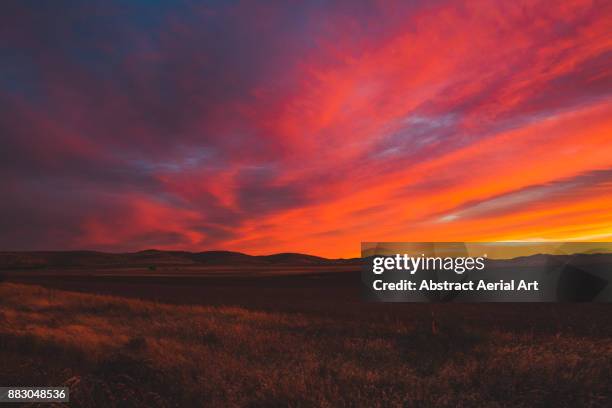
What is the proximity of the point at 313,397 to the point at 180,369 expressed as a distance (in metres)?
3.35

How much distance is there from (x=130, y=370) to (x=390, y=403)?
494 centimetres

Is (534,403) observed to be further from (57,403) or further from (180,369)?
(57,403)

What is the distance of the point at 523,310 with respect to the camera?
23812 millimetres

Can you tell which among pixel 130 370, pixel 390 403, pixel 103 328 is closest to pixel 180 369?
pixel 130 370

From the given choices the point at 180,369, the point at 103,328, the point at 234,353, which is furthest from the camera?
the point at 103,328

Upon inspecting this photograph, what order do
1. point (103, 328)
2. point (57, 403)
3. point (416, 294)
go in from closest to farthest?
point (57, 403)
point (103, 328)
point (416, 294)

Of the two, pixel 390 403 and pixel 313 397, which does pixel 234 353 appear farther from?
pixel 390 403

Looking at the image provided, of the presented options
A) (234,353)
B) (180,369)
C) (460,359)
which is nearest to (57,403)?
(180,369)

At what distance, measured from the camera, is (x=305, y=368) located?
8.35 metres

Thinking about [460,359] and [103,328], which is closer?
[460,359]

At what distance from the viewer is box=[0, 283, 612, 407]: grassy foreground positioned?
666cm

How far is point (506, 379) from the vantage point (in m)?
7.37

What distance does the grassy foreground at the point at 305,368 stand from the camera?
6.66 meters

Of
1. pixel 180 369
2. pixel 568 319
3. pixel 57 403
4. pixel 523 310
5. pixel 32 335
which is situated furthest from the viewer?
pixel 523 310
